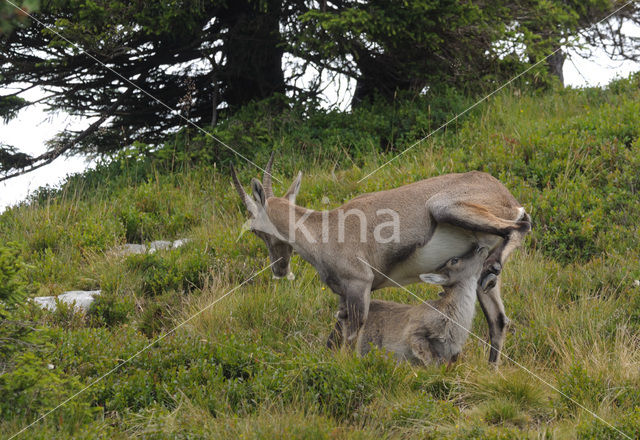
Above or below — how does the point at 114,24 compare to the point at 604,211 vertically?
above

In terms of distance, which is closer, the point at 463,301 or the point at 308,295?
the point at 463,301

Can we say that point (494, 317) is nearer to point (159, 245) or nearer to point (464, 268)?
point (464, 268)

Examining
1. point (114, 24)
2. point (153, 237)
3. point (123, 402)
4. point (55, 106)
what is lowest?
point (123, 402)

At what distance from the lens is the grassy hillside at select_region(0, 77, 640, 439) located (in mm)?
5246

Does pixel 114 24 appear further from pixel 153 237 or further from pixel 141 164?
pixel 153 237

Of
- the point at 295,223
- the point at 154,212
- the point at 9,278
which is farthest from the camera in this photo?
the point at 154,212

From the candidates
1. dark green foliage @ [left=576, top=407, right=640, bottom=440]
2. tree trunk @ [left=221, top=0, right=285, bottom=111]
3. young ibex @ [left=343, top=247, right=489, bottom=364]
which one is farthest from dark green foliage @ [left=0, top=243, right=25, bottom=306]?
tree trunk @ [left=221, top=0, right=285, bottom=111]

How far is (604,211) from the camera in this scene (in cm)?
916

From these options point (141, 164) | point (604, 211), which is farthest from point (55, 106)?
point (604, 211)

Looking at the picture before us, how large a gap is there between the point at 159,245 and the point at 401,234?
4762mm

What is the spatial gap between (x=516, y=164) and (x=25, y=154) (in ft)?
31.4

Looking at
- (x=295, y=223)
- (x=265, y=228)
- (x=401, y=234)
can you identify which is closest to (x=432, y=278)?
(x=401, y=234)

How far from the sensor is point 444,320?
6.36 metres

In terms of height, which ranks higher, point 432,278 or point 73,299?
point 432,278
